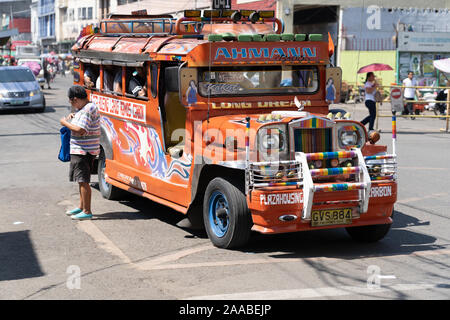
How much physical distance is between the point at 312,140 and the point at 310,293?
2004 mm

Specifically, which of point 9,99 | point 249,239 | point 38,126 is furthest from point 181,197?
point 9,99

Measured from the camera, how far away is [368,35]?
3762 centimetres

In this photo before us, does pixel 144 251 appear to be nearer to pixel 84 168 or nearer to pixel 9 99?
pixel 84 168

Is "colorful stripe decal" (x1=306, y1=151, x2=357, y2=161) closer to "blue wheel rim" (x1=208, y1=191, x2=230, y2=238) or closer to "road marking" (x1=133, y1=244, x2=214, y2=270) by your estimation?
"blue wheel rim" (x1=208, y1=191, x2=230, y2=238)

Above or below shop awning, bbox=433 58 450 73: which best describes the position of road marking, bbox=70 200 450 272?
below

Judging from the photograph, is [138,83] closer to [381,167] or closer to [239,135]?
[239,135]

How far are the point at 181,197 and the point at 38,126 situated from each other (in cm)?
1421

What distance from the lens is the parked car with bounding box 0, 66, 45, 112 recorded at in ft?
84.4

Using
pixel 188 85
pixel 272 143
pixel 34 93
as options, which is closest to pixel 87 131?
pixel 188 85

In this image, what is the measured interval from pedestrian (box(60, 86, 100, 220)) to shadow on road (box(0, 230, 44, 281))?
3.33ft

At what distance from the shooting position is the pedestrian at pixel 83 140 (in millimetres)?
9164

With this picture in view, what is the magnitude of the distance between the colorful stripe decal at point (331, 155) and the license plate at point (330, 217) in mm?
534

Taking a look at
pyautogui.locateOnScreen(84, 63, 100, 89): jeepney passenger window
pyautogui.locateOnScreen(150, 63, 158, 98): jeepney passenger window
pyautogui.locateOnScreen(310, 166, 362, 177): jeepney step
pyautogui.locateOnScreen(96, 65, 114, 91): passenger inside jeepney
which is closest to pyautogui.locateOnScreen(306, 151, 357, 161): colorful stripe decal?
pyautogui.locateOnScreen(310, 166, 362, 177): jeepney step

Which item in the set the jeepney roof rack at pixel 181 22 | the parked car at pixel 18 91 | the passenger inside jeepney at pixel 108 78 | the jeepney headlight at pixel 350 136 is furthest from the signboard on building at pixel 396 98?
the jeepney headlight at pixel 350 136
